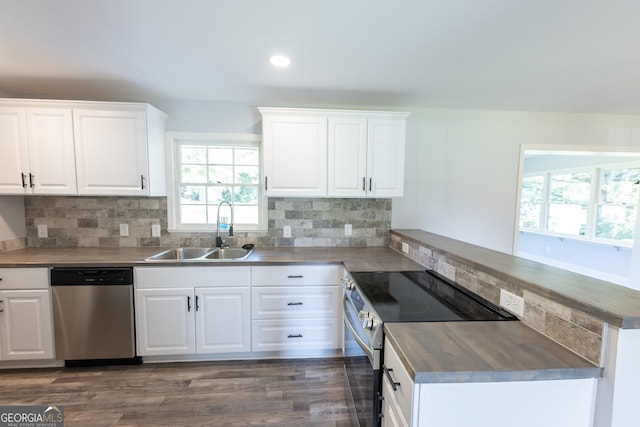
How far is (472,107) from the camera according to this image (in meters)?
2.89

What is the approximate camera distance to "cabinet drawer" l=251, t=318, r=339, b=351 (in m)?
2.36

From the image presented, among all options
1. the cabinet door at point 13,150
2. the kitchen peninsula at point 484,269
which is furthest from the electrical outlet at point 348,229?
the cabinet door at point 13,150

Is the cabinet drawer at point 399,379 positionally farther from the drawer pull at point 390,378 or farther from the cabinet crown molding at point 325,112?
the cabinet crown molding at point 325,112

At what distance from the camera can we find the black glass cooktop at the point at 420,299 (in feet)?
4.23

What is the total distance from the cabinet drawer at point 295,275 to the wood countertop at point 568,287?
1.00 metres

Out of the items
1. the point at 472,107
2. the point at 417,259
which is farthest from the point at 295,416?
the point at 472,107

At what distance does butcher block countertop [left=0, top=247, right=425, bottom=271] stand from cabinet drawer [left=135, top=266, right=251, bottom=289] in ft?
0.16

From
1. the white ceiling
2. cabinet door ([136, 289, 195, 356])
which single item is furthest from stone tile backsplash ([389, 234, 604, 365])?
cabinet door ([136, 289, 195, 356])

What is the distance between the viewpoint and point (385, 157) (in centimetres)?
261

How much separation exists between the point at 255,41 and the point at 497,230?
3043mm

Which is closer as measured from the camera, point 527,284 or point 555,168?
point 527,284

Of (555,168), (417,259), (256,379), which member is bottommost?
(256,379)

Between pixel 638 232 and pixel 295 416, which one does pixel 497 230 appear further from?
pixel 295 416

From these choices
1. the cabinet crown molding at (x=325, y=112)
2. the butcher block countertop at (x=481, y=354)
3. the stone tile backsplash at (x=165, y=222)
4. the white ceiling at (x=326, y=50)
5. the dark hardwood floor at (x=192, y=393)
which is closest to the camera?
the butcher block countertop at (x=481, y=354)
